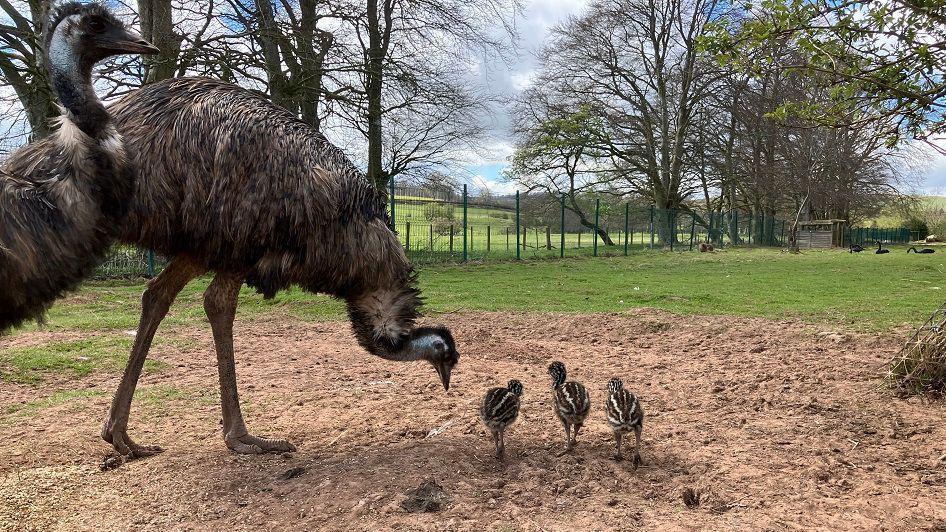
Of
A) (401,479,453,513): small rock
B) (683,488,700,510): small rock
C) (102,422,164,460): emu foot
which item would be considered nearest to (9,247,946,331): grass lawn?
(102,422,164,460): emu foot

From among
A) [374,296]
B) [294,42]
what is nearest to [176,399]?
[374,296]

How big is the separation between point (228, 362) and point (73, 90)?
1943mm

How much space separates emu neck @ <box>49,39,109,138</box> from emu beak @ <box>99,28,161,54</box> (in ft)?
0.54

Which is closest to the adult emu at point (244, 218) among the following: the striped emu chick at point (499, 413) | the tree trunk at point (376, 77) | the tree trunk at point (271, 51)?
the striped emu chick at point (499, 413)

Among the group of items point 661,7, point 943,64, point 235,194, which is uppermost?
point 661,7

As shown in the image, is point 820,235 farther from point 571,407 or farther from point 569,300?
point 571,407

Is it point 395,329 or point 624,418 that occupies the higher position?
point 395,329

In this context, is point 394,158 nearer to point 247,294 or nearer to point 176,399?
point 247,294

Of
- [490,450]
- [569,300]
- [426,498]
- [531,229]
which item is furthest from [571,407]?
[531,229]

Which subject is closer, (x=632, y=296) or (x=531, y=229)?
(x=632, y=296)

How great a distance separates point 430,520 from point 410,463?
2.52 ft

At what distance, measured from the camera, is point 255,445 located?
4.44 m

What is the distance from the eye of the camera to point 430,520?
3.29 m

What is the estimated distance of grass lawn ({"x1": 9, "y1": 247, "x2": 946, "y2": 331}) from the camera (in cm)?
1001
